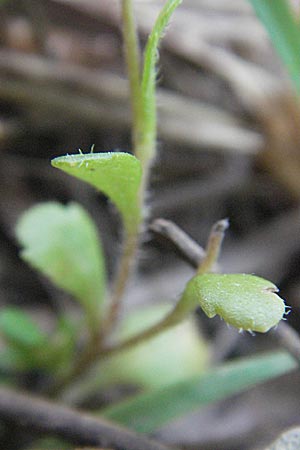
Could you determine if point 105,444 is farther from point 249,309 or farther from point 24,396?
point 249,309

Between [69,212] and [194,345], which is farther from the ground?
[69,212]

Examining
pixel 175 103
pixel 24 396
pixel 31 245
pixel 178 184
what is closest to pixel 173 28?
pixel 175 103

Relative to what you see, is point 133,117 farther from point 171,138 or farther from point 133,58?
point 171,138

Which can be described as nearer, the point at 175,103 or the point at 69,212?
the point at 69,212

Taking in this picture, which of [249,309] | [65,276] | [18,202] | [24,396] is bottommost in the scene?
[249,309]

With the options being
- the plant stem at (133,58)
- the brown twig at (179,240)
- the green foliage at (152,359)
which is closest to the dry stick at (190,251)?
the brown twig at (179,240)

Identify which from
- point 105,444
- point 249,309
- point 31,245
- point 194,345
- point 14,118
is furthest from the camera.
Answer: point 14,118
